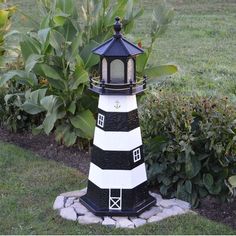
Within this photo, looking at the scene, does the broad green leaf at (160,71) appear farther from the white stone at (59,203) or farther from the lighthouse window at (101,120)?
the white stone at (59,203)

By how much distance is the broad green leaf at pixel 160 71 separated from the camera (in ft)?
18.2

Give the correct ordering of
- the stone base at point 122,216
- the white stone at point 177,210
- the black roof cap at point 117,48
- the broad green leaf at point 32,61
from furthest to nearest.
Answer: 1. the broad green leaf at point 32,61
2. the white stone at point 177,210
3. the stone base at point 122,216
4. the black roof cap at point 117,48

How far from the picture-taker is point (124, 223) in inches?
170

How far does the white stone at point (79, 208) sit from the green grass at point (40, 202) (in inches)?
6.5

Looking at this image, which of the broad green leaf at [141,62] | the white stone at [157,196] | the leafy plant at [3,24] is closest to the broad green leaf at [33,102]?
the broad green leaf at [141,62]

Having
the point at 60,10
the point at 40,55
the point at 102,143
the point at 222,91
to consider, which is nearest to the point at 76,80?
the point at 40,55

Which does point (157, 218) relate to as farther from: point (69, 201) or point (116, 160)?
point (69, 201)

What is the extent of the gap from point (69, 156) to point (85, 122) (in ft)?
1.53

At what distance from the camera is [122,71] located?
13.7 feet

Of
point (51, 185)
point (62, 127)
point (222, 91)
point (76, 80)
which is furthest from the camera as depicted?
point (222, 91)

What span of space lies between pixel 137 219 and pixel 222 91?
3.64 m

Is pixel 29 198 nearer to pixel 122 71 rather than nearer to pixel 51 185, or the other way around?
pixel 51 185

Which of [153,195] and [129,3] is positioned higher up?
→ [129,3]

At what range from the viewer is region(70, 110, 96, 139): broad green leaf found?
18.1ft
